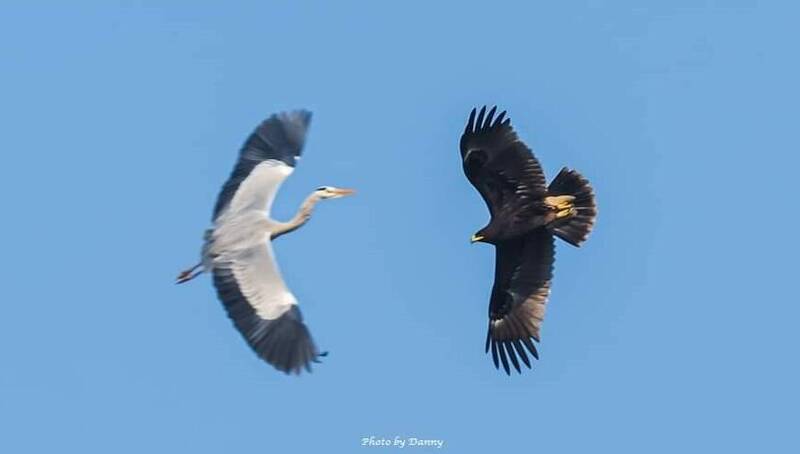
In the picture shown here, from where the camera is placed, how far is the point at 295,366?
72.2 feet

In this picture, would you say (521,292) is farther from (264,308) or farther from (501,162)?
(264,308)

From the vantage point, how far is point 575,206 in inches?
1017

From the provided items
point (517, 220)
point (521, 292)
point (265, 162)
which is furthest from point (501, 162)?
point (265, 162)

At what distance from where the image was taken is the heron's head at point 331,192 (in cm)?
2472

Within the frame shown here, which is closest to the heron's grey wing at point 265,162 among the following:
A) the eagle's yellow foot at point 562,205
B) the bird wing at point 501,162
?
the bird wing at point 501,162

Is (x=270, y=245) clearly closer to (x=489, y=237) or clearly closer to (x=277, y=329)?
(x=277, y=329)

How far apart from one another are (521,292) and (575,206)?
4.59ft

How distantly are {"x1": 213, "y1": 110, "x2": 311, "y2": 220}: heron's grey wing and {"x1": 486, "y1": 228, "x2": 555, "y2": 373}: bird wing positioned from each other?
3.16m

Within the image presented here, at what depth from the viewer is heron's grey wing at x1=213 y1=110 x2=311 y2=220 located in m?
24.4

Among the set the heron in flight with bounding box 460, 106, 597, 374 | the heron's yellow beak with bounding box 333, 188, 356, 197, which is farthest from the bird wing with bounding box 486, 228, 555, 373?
the heron's yellow beak with bounding box 333, 188, 356, 197

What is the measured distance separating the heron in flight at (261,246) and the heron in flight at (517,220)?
1922mm

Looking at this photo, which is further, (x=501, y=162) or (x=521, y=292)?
(x=521, y=292)

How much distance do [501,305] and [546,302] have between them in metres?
0.66

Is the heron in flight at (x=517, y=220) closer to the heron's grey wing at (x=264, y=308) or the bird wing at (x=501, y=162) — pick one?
the bird wing at (x=501, y=162)
